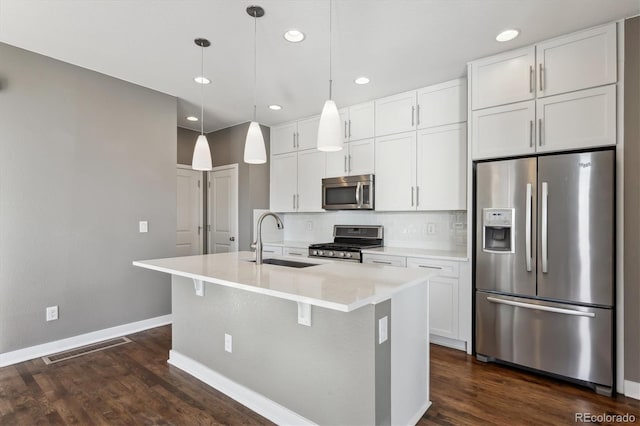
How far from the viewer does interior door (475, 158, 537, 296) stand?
2672 mm

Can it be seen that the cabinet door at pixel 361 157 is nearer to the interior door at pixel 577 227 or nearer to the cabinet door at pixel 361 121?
the cabinet door at pixel 361 121

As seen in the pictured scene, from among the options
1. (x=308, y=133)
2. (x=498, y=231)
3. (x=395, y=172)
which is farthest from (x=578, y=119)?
(x=308, y=133)

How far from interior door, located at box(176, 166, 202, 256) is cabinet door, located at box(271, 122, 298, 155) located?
137cm

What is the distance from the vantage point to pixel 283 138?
5078 millimetres

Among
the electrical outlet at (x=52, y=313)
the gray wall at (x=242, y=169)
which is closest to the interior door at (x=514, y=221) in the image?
the gray wall at (x=242, y=169)

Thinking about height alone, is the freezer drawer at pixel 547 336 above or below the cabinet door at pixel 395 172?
below

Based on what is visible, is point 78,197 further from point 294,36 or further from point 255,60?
point 294,36

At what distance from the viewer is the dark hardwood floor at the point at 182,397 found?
2102mm

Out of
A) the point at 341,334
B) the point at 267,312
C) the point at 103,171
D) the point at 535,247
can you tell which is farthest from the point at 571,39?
the point at 103,171

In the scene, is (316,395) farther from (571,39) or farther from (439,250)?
(571,39)

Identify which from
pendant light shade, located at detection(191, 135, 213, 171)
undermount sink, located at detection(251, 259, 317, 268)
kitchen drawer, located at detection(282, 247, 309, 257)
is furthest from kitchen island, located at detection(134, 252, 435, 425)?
kitchen drawer, located at detection(282, 247, 309, 257)

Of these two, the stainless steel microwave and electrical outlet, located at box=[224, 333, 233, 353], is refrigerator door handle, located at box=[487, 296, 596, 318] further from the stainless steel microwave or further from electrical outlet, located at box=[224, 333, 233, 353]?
electrical outlet, located at box=[224, 333, 233, 353]

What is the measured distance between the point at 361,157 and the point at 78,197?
10.1 feet

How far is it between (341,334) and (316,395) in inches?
16.8
